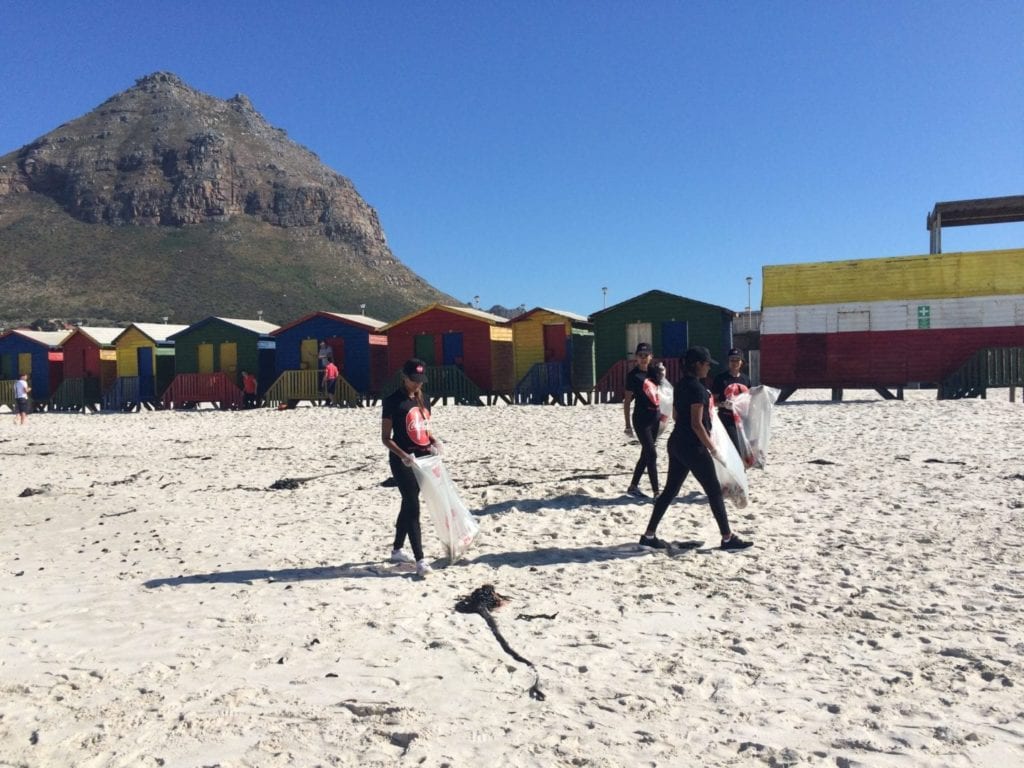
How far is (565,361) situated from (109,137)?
110827 mm

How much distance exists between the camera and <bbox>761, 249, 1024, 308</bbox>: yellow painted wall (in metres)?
19.6

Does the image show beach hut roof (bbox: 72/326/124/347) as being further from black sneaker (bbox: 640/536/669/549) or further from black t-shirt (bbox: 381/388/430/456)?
black sneaker (bbox: 640/536/669/549)

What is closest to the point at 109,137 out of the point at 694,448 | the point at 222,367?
the point at 222,367

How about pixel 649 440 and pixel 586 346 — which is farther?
pixel 586 346

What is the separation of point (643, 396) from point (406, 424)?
115 inches

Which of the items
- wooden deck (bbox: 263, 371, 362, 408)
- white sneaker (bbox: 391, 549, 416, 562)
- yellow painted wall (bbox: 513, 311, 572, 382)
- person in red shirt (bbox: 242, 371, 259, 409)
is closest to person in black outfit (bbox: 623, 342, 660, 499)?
white sneaker (bbox: 391, 549, 416, 562)

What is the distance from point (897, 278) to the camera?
20.5 meters

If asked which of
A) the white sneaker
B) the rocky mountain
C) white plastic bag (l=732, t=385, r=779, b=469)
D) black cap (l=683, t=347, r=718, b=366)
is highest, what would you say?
the rocky mountain

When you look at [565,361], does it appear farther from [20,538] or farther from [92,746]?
[92,746]

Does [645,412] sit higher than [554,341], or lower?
lower

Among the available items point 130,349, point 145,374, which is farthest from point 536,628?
point 130,349

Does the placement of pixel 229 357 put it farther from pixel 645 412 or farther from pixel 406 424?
pixel 406 424

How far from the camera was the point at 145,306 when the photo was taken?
72.5 meters

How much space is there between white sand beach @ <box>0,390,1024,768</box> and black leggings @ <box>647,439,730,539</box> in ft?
0.99
